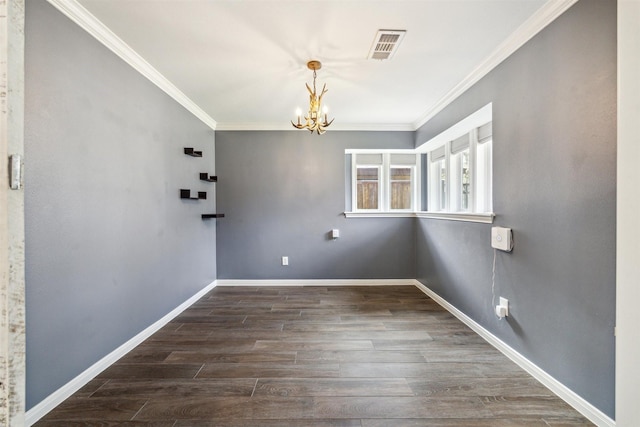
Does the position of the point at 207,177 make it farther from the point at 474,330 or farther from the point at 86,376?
the point at 474,330

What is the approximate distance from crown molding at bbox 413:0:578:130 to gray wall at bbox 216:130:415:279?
1494mm

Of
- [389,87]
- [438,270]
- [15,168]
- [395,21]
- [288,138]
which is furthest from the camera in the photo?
[288,138]

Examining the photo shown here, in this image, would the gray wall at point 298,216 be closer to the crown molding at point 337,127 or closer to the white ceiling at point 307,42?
the crown molding at point 337,127

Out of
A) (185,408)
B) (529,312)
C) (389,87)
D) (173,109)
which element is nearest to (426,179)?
(389,87)

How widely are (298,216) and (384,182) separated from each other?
140 centimetres

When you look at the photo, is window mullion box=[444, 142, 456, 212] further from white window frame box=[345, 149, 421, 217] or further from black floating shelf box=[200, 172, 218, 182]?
black floating shelf box=[200, 172, 218, 182]

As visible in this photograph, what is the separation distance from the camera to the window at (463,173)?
290 cm

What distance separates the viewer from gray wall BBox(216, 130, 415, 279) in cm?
419

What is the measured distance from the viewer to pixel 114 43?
208cm

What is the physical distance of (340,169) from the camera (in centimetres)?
420

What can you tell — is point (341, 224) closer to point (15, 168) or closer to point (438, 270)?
point (438, 270)

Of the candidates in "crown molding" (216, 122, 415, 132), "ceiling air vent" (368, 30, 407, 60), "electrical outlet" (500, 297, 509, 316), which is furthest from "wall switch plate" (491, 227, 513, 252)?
"crown molding" (216, 122, 415, 132)

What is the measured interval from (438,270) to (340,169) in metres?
1.87

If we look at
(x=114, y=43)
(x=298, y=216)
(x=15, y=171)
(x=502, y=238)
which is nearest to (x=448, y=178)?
(x=502, y=238)
